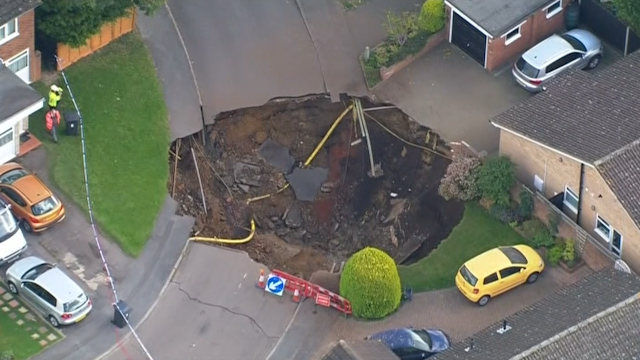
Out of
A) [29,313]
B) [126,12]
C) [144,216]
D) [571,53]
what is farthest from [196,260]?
[571,53]

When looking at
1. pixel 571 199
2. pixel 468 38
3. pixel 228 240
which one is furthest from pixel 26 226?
pixel 571 199

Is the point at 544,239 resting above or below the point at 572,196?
below

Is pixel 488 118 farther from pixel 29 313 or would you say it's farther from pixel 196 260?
pixel 29 313

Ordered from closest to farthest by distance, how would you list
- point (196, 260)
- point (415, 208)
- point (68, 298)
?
point (68, 298) → point (196, 260) → point (415, 208)

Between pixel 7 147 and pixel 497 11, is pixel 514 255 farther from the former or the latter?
pixel 7 147

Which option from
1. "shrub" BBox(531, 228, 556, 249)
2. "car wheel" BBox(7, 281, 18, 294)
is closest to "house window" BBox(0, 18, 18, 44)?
"car wheel" BBox(7, 281, 18, 294)

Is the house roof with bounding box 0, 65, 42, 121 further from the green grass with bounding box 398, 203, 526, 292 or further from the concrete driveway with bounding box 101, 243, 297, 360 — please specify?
the green grass with bounding box 398, 203, 526, 292
